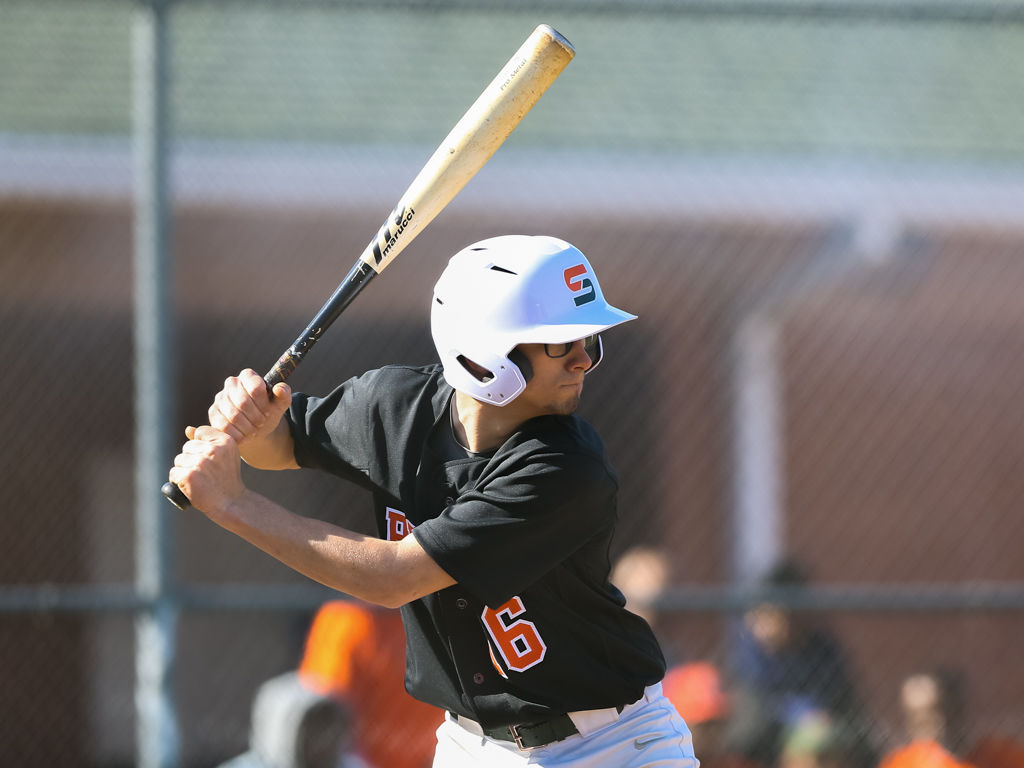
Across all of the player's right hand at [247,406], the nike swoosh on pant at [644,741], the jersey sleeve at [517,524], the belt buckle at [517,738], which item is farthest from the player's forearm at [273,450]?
the nike swoosh on pant at [644,741]

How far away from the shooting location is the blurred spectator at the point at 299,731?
13.2 feet

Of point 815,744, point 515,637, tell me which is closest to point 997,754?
point 815,744

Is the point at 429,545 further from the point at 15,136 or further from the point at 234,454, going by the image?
the point at 15,136

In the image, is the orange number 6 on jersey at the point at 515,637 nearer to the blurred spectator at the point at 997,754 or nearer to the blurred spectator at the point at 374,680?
the blurred spectator at the point at 374,680

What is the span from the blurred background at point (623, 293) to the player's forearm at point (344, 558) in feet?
9.39

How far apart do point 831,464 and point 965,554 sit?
100 cm

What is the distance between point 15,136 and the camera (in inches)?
228

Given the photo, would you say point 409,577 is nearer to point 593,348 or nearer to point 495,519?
point 495,519

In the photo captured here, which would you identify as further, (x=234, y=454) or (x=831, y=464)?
(x=831, y=464)

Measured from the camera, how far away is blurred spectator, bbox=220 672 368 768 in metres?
4.03

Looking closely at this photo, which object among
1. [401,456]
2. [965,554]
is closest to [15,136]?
[401,456]

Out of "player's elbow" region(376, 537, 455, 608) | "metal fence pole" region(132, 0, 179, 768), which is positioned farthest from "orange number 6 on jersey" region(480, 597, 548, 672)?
"metal fence pole" region(132, 0, 179, 768)

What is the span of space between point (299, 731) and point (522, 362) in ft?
6.82

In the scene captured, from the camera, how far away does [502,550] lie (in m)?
2.39
